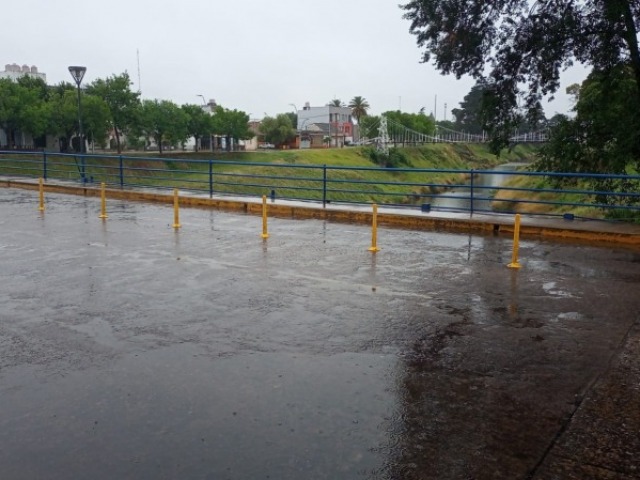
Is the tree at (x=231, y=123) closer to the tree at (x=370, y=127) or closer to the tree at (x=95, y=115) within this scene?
the tree at (x=95, y=115)

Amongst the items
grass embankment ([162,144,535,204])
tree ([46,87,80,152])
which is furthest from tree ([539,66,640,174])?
tree ([46,87,80,152])

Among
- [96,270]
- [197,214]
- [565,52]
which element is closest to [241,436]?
[96,270]

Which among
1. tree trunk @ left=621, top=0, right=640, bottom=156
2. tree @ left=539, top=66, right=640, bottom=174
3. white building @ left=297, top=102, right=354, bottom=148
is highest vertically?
white building @ left=297, top=102, right=354, bottom=148

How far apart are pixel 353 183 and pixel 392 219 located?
30.5 ft

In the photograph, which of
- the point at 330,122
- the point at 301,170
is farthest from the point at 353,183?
the point at 330,122

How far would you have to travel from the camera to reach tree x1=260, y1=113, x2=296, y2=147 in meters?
116

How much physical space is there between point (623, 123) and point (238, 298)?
13596 mm

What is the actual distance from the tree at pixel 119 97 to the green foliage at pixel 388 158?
1812 inches

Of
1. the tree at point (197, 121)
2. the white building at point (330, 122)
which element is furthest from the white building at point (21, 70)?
the white building at point (330, 122)

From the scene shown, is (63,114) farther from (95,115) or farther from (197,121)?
(197,121)

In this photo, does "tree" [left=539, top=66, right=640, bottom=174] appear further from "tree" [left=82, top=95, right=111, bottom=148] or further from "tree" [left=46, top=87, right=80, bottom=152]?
"tree" [left=46, top=87, right=80, bottom=152]

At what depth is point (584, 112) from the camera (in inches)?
754

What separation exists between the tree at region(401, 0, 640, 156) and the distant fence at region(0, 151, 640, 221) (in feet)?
9.05

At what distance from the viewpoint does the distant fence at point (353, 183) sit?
16.1 m
